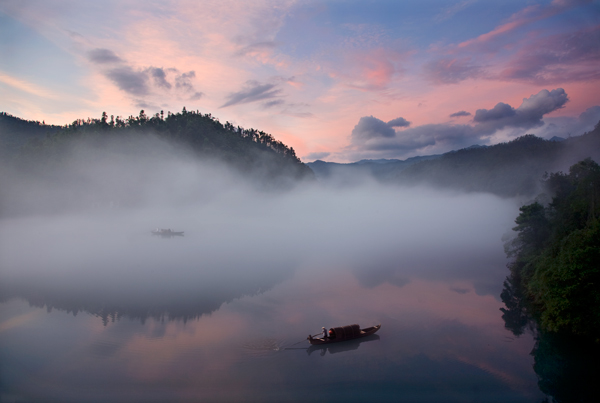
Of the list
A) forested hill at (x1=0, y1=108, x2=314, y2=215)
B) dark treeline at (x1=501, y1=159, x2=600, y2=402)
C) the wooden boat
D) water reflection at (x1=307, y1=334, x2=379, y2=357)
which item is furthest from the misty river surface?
forested hill at (x1=0, y1=108, x2=314, y2=215)

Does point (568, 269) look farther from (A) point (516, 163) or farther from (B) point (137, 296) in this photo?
(A) point (516, 163)

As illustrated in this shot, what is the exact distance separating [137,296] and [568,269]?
3119cm

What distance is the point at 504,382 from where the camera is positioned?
15602mm

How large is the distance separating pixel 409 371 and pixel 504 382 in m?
4.34

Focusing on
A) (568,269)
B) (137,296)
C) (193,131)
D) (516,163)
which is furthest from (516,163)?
(137,296)

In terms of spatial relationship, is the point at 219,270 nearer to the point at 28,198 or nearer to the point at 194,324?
the point at 194,324

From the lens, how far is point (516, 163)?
149 metres

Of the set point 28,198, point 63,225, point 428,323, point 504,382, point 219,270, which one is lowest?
point 504,382

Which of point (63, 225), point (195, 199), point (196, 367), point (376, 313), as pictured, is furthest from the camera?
point (195, 199)

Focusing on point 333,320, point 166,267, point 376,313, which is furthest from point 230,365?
point 166,267

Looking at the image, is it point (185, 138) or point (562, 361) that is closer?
point (562, 361)

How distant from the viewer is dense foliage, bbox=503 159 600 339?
57.5 feet

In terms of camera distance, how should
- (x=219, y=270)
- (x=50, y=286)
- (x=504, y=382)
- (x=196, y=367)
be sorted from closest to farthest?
(x=504, y=382), (x=196, y=367), (x=50, y=286), (x=219, y=270)

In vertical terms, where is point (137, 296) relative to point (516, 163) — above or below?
below
